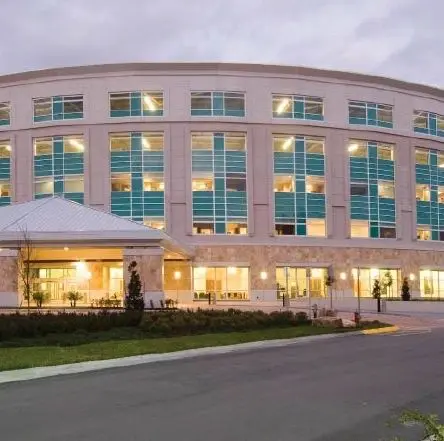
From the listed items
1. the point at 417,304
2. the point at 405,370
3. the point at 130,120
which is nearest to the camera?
the point at 405,370

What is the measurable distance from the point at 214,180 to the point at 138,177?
7204mm

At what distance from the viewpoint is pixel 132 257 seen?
4503 cm

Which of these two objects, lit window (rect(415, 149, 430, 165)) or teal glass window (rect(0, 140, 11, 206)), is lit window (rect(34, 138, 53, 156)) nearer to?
teal glass window (rect(0, 140, 11, 206))

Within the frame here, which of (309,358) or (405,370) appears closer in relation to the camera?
(405,370)

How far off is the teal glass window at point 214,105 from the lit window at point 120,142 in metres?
6.73

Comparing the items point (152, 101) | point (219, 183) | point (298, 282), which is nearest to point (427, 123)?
point (298, 282)

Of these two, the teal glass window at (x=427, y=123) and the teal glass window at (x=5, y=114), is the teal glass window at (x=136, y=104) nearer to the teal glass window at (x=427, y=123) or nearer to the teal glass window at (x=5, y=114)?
the teal glass window at (x=5, y=114)

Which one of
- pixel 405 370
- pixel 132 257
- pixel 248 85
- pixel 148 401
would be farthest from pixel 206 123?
pixel 148 401

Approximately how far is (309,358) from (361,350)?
300 cm

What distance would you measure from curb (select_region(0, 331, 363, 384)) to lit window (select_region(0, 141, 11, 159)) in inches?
1946

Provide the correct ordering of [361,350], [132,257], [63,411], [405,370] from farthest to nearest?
[132,257]
[361,350]
[405,370]
[63,411]

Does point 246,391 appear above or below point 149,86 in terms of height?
below

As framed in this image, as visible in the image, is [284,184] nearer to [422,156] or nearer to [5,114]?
[422,156]

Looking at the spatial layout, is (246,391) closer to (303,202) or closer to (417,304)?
(417,304)
